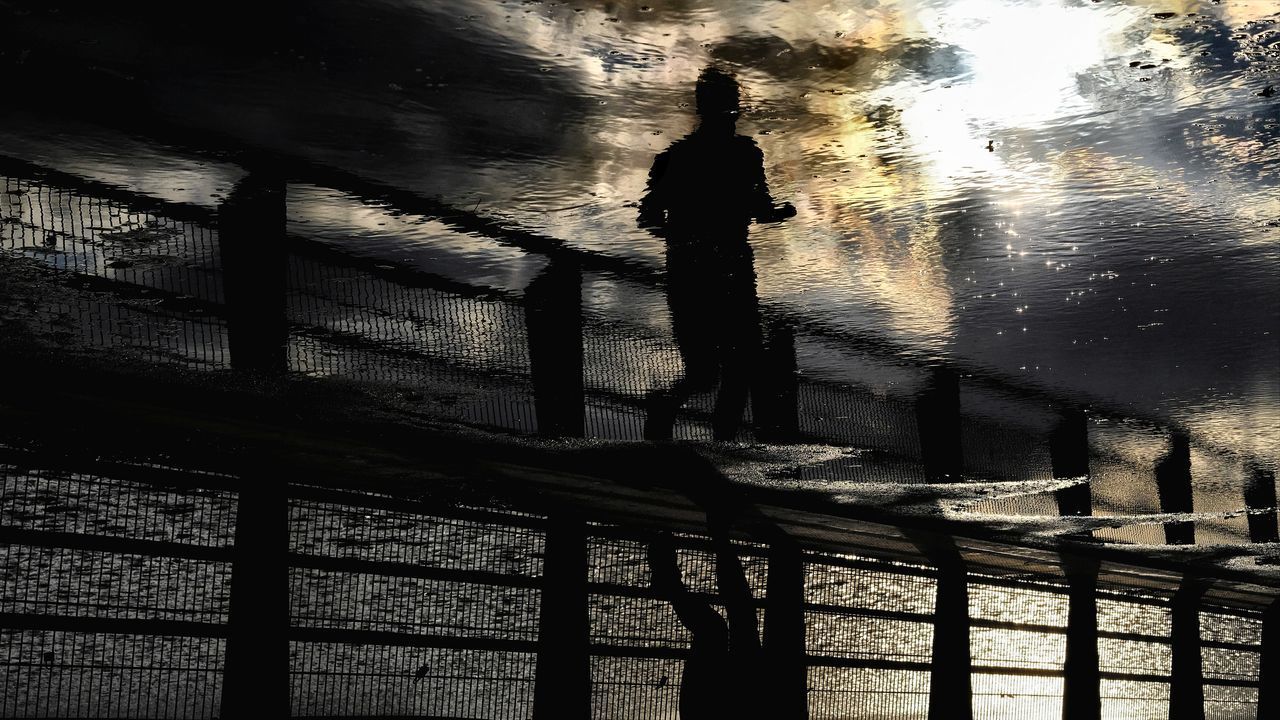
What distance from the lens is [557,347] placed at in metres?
6.83

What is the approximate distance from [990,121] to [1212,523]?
539 inches

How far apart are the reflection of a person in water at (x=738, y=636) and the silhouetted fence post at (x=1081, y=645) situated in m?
5.27

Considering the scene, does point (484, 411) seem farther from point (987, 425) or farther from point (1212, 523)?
point (1212, 523)

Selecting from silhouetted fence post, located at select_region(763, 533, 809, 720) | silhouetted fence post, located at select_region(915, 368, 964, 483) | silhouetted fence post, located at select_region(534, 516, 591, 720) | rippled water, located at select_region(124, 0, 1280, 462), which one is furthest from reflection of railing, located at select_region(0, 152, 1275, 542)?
silhouetted fence post, located at select_region(763, 533, 809, 720)

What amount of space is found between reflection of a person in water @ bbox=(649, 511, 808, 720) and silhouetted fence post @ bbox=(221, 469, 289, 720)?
318cm

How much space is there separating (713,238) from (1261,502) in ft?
37.2

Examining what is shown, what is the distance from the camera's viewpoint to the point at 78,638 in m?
6.93

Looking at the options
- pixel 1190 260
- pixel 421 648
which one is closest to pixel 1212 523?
pixel 1190 260

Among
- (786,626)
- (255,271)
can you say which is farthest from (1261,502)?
(255,271)

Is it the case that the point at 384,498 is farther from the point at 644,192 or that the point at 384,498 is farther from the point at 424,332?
the point at 644,192

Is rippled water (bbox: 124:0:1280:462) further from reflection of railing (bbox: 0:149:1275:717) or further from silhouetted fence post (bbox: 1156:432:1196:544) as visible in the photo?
silhouetted fence post (bbox: 1156:432:1196:544)

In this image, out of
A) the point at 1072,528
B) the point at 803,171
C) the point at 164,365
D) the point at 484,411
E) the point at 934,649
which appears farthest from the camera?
the point at 934,649

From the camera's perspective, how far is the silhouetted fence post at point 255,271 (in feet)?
15.3

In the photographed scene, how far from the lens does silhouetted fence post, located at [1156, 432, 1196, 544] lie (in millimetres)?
10302
